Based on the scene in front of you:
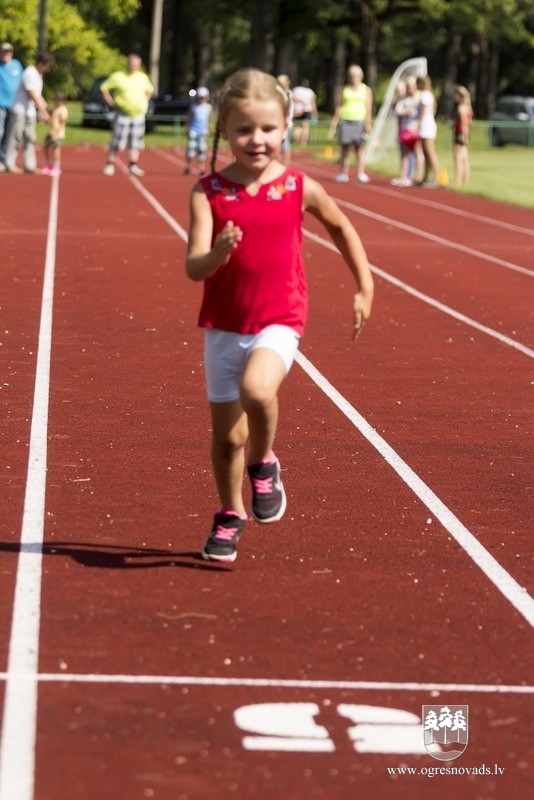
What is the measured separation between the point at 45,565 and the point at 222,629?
978mm

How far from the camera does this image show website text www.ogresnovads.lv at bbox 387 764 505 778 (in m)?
4.32

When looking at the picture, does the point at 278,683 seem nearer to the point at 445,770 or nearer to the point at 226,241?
the point at 445,770

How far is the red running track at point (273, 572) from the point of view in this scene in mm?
4363

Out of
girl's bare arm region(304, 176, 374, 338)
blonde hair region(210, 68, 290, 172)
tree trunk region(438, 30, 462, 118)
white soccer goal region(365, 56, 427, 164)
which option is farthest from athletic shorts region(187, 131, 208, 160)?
tree trunk region(438, 30, 462, 118)

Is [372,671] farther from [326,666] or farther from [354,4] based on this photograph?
[354,4]

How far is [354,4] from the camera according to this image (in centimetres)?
6334

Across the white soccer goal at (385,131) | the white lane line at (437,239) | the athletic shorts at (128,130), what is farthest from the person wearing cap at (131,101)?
the white soccer goal at (385,131)

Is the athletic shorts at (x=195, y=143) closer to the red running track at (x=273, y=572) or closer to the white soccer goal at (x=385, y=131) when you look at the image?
the white soccer goal at (x=385, y=131)

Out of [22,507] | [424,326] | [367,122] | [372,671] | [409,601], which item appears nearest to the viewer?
[372,671]

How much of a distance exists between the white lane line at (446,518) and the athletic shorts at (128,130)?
20360 millimetres

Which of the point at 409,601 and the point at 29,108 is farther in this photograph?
the point at 29,108

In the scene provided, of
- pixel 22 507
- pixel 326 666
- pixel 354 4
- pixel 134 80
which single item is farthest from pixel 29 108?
pixel 354 4

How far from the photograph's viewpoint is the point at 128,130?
30.2 m

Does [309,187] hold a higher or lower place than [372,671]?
higher
